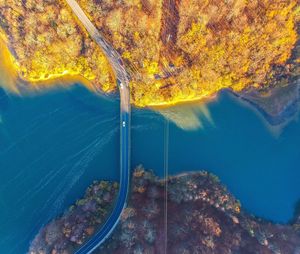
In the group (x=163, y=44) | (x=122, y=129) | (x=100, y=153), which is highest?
(x=163, y=44)

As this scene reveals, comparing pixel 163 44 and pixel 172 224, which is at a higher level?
pixel 163 44

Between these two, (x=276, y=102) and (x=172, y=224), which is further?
(x=276, y=102)

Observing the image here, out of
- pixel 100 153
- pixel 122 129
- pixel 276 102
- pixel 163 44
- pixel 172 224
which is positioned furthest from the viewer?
pixel 276 102

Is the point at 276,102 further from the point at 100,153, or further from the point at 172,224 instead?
the point at 100,153

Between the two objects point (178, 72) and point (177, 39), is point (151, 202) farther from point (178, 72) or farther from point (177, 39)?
point (177, 39)

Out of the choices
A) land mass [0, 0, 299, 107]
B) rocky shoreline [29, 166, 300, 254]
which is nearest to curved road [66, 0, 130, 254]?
land mass [0, 0, 299, 107]

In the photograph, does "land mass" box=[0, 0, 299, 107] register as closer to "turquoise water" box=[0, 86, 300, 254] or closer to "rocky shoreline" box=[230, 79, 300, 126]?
"rocky shoreline" box=[230, 79, 300, 126]

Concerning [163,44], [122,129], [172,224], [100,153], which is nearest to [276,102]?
[163,44]
